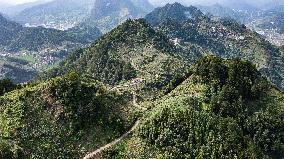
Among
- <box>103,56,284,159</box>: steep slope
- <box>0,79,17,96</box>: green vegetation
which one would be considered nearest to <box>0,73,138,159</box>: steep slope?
<box>103,56,284,159</box>: steep slope

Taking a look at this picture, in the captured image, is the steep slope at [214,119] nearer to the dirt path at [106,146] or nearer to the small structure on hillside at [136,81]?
the dirt path at [106,146]

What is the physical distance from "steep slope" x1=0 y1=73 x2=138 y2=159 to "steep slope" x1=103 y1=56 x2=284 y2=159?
6.13 m

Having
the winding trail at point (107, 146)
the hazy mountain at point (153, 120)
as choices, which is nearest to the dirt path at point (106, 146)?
the winding trail at point (107, 146)

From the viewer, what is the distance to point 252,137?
354ft

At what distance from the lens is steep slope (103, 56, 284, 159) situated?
97562mm

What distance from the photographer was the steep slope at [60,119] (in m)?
98.6

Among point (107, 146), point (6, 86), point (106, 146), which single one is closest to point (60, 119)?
point (106, 146)

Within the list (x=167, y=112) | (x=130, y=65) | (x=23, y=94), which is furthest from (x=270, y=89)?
(x=130, y=65)

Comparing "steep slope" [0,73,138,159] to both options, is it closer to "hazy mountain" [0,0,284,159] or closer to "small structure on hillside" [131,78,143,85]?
"hazy mountain" [0,0,284,159]

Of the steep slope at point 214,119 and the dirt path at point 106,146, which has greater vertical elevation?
the steep slope at point 214,119

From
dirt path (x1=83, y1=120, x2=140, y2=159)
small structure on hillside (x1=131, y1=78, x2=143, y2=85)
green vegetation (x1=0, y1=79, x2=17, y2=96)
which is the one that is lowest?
small structure on hillside (x1=131, y1=78, x2=143, y2=85)

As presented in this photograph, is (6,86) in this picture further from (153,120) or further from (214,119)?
(214,119)

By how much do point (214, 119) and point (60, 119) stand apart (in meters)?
34.4

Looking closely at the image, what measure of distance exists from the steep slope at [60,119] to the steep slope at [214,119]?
613 cm
